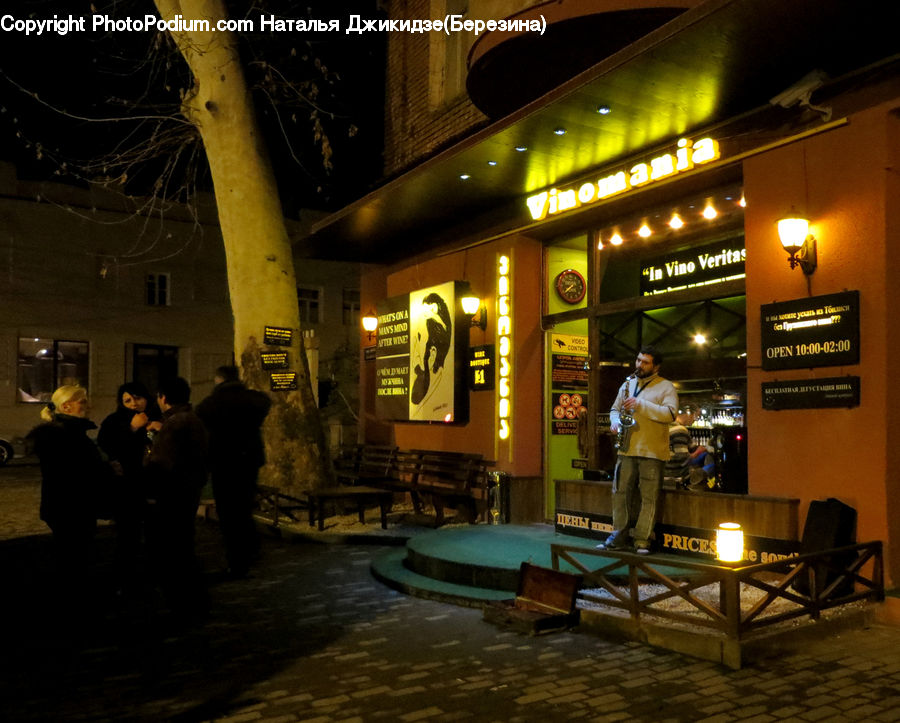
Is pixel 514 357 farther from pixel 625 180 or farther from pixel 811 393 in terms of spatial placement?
pixel 811 393

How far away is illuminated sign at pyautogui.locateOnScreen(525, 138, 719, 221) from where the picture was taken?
833 cm

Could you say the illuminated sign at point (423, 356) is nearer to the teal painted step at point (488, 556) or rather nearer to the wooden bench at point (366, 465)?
the wooden bench at point (366, 465)

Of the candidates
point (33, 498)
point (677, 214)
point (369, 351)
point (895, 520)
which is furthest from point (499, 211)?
point (33, 498)

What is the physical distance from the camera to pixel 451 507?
1184cm

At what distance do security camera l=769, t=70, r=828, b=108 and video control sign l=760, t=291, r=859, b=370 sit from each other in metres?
1.72

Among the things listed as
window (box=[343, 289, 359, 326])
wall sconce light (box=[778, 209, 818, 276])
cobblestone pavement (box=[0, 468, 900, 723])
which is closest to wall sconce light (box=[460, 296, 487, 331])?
wall sconce light (box=[778, 209, 818, 276])

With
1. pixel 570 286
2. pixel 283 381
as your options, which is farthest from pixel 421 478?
pixel 570 286

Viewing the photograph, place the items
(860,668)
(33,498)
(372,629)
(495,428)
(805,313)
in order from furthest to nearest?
(33,498)
(495,428)
(805,313)
(372,629)
(860,668)

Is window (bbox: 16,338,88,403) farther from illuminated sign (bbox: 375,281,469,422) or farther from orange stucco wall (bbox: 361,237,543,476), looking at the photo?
orange stucco wall (bbox: 361,237,543,476)

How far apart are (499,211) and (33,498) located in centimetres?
1039

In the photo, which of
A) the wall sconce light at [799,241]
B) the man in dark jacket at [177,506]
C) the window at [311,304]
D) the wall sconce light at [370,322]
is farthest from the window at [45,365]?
the wall sconce light at [799,241]

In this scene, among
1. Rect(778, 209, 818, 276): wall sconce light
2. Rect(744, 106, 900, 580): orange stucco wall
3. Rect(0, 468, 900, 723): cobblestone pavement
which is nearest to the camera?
Rect(0, 468, 900, 723): cobblestone pavement

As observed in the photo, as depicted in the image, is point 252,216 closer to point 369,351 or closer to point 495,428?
point 369,351

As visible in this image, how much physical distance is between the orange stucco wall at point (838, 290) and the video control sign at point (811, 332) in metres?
0.09
